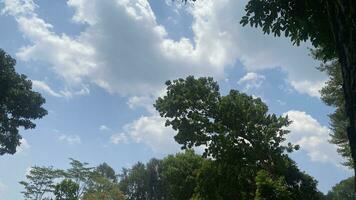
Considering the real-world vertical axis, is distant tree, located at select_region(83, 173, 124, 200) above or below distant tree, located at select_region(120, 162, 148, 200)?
below

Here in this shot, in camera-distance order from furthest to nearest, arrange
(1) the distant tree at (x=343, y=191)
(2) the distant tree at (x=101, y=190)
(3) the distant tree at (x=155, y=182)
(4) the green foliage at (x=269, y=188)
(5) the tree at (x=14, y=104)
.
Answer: (1) the distant tree at (x=343, y=191) < (3) the distant tree at (x=155, y=182) < (2) the distant tree at (x=101, y=190) < (5) the tree at (x=14, y=104) < (4) the green foliage at (x=269, y=188)

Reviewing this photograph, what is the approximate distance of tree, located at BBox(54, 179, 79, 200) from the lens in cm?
5753

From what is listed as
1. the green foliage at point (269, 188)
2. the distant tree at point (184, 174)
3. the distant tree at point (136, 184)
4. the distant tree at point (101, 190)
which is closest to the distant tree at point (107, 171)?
the distant tree at point (136, 184)

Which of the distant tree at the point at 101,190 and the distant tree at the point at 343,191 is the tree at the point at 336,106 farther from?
the distant tree at the point at 343,191

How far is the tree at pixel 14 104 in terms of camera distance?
38.4 m

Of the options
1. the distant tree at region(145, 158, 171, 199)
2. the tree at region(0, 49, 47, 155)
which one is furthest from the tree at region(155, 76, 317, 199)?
the distant tree at region(145, 158, 171, 199)

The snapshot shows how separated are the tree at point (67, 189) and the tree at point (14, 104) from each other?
679 inches

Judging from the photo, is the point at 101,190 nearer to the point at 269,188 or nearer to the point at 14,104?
the point at 14,104

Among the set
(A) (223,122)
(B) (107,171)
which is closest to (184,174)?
(A) (223,122)

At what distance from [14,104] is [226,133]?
20280 mm

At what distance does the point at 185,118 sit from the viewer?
34.9 meters

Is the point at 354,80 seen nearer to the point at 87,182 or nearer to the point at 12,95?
the point at 12,95

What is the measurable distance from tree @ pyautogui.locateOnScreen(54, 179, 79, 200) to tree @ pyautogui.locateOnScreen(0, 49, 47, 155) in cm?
1725

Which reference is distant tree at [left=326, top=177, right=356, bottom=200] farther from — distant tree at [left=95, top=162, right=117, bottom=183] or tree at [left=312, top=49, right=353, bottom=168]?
tree at [left=312, top=49, right=353, bottom=168]
